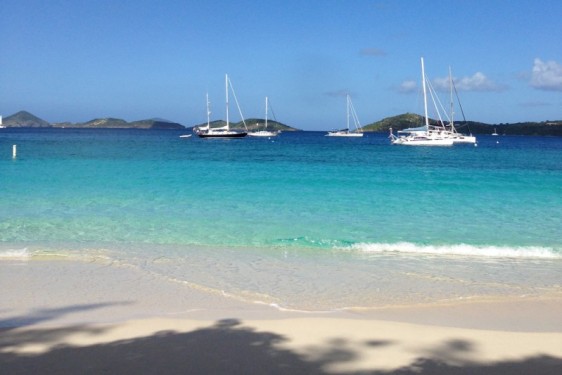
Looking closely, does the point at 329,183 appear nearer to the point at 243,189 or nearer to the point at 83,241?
the point at 243,189

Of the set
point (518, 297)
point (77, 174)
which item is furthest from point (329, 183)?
point (518, 297)

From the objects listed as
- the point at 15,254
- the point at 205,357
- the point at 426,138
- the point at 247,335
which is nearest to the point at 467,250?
the point at 247,335

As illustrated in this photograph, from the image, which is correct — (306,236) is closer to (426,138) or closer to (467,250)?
(467,250)

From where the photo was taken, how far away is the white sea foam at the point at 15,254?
36.1ft

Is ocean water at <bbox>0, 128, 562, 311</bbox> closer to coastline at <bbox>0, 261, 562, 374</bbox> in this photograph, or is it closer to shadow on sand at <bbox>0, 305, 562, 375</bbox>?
coastline at <bbox>0, 261, 562, 374</bbox>

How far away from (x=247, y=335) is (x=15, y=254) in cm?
706

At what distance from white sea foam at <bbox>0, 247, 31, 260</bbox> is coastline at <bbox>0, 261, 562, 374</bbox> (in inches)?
85.9

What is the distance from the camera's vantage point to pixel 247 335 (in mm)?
6707

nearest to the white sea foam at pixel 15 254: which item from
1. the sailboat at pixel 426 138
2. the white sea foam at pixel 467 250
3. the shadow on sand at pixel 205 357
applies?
the shadow on sand at pixel 205 357

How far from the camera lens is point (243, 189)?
973 inches

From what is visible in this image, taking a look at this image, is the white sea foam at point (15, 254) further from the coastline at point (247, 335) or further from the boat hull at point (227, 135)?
the boat hull at point (227, 135)

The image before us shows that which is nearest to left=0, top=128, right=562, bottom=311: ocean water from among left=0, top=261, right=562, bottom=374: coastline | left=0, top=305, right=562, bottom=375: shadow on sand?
left=0, top=261, right=562, bottom=374: coastline

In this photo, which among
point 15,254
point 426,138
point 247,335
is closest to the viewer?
point 247,335

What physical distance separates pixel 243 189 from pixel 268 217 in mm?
7875
